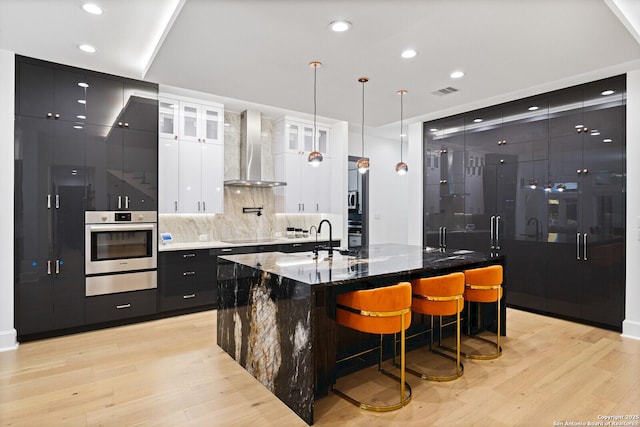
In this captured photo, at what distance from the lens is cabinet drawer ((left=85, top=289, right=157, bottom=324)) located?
4.29 m

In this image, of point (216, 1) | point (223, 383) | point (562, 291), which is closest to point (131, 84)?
point (216, 1)

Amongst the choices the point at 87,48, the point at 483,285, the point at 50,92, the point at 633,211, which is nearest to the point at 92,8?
the point at 87,48

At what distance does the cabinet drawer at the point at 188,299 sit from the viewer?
15.6 feet

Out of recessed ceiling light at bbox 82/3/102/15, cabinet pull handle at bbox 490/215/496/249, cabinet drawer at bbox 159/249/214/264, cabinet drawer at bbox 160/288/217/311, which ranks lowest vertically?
cabinet drawer at bbox 160/288/217/311

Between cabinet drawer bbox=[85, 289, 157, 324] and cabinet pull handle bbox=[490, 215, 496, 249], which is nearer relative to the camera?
cabinet drawer bbox=[85, 289, 157, 324]

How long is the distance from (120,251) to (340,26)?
356 centimetres

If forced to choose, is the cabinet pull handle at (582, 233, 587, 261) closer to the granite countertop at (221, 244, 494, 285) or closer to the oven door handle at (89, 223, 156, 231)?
the granite countertop at (221, 244, 494, 285)

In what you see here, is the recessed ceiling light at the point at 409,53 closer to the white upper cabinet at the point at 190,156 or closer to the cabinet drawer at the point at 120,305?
the white upper cabinet at the point at 190,156

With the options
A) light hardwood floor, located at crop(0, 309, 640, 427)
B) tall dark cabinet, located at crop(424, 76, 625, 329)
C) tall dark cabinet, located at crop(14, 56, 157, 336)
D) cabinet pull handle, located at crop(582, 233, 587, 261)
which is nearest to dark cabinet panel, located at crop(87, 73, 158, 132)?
tall dark cabinet, located at crop(14, 56, 157, 336)

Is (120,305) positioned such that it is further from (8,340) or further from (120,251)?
(8,340)

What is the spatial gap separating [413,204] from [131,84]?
475 cm

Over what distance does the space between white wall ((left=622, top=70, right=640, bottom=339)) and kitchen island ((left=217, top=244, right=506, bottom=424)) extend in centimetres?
191

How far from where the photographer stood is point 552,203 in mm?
4863

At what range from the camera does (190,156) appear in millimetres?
5234
